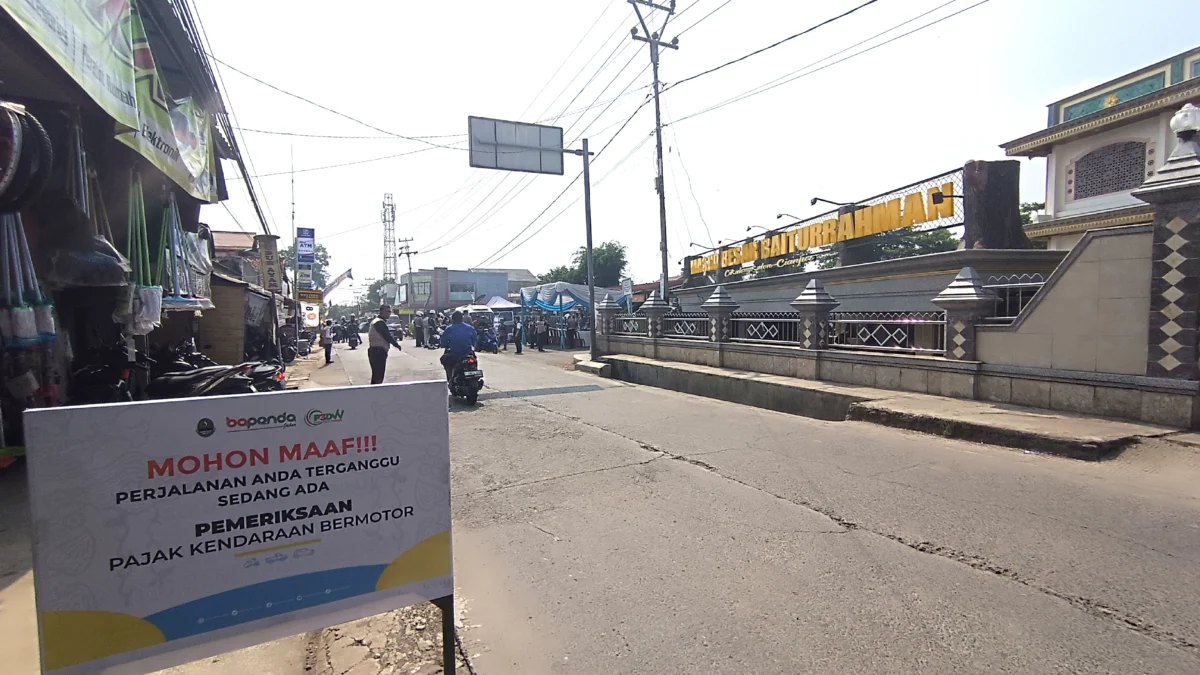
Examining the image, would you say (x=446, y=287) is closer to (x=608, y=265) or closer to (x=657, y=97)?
(x=608, y=265)

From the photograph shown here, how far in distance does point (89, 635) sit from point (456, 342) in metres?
8.51

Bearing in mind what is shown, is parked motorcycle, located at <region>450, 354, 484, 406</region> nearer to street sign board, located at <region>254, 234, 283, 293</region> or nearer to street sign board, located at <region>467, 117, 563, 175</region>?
street sign board, located at <region>467, 117, 563, 175</region>

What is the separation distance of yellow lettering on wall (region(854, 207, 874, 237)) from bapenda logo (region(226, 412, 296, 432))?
1511 centimetres

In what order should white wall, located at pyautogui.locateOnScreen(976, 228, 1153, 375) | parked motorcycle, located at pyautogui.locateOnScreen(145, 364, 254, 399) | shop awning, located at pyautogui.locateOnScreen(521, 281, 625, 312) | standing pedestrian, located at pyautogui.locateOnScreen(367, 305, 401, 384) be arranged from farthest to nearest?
shop awning, located at pyautogui.locateOnScreen(521, 281, 625, 312), standing pedestrian, located at pyautogui.locateOnScreen(367, 305, 401, 384), white wall, located at pyautogui.locateOnScreen(976, 228, 1153, 375), parked motorcycle, located at pyautogui.locateOnScreen(145, 364, 254, 399)

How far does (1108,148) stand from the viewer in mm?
17641

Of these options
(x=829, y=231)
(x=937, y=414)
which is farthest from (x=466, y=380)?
(x=829, y=231)

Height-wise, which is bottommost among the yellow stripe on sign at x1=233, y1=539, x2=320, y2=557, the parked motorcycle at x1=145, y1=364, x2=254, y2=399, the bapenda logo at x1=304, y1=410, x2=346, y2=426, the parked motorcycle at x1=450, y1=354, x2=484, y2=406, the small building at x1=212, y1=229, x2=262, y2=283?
the parked motorcycle at x1=450, y1=354, x2=484, y2=406

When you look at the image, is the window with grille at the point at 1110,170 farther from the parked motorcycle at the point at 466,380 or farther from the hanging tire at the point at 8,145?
the hanging tire at the point at 8,145

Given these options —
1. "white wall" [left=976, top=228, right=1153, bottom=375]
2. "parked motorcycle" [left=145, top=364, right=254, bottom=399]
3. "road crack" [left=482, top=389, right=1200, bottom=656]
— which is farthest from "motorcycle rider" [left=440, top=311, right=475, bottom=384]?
"white wall" [left=976, top=228, right=1153, bottom=375]

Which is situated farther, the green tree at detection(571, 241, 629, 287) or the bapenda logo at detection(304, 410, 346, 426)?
the green tree at detection(571, 241, 629, 287)

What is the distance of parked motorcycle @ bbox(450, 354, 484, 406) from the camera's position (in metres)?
9.83

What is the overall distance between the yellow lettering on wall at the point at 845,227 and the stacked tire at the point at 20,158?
1551cm

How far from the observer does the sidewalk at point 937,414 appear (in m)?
5.73

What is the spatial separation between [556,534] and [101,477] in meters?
2.79
